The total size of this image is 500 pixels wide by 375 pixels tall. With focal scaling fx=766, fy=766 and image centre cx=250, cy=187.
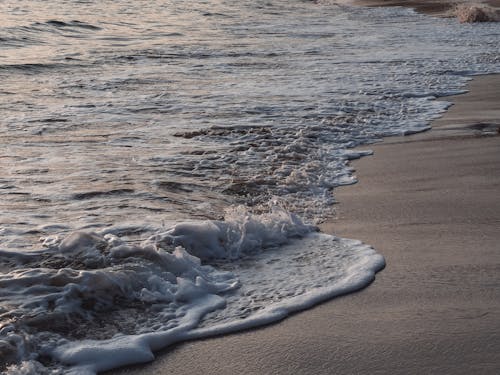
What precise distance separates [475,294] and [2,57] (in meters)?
11.9

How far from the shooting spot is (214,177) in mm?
5711

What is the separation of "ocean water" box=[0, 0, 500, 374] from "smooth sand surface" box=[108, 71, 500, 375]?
0.13 metres

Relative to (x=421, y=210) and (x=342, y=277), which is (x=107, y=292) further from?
(x=421, y=210)

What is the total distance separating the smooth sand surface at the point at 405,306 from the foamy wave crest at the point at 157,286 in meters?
0.13

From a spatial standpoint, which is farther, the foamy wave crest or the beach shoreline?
the foamy wave crest

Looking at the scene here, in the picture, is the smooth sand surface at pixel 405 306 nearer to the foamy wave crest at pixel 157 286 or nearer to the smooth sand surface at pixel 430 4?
the foamy wave crest at pixel 157 286

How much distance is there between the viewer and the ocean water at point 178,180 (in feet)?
10.8

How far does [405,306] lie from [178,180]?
2681mm

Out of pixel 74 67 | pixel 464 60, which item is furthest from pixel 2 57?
pixel 464 60

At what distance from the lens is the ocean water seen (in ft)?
10.8

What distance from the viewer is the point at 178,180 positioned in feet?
18.4

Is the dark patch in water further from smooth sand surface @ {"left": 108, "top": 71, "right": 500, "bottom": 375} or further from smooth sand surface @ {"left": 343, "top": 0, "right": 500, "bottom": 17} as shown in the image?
smooth sand surface @ {"left": 343, "top": 0, "right": 500, "bottom": 17}

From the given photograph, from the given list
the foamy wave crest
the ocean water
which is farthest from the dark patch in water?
the foamy wave crest

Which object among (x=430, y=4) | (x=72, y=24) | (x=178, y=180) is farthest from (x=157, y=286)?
(x=430, y=4)
